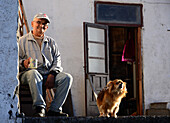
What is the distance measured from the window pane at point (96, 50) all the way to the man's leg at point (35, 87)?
439cm

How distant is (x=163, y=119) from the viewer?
141 inches

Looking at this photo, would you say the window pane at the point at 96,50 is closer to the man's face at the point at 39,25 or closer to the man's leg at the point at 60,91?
the man's face at the point at 39,25

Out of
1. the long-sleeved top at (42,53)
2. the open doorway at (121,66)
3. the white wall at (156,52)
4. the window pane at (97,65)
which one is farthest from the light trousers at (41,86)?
the open doorway at (121,66)

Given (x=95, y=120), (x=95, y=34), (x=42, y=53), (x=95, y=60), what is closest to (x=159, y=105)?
(x=95, y=60)

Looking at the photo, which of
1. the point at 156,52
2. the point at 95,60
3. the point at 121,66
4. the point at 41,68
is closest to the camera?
the point at 41,68

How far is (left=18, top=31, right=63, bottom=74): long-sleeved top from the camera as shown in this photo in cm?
481

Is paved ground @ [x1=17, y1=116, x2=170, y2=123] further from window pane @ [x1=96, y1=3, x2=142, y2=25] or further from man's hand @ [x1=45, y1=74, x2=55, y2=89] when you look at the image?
window pane @ [x1=96, y1=3, x2=142, y2=25]

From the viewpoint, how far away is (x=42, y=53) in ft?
16.0

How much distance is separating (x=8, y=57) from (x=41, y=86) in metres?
1.18

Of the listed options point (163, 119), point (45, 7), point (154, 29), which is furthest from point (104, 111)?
point (154, 29)

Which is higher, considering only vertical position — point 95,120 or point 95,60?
point 95,60

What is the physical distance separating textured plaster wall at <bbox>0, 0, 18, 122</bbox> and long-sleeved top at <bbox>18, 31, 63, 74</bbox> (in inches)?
62.7

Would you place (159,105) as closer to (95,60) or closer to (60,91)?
(95,60)

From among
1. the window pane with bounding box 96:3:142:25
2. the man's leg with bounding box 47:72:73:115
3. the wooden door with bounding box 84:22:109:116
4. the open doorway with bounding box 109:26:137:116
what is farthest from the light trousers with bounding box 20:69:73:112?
the open doorway with bounding box 109:26:137:116
